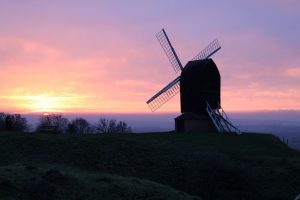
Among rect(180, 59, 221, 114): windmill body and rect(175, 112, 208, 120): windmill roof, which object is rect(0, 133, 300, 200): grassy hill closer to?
rect(175, 112, 208, 120): windmill roof

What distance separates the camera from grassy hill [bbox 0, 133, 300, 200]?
24625 mm

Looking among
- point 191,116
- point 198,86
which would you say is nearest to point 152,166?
point 191,116

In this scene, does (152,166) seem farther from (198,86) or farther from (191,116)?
(198,86)

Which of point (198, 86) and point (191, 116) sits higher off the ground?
point (198, 86)

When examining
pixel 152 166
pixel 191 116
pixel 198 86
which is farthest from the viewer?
pixel 191 116

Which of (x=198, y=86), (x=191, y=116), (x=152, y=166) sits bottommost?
(x=152, y=166)

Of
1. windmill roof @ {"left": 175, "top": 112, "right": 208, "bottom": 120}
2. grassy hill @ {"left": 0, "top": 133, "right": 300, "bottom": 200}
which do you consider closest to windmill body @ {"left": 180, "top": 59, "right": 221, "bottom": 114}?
windmill roof @ {"left": 175, "top": 112, "right": 208, "bottom": 120}

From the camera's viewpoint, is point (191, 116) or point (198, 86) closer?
point (198, 86)

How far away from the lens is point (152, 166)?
108ft

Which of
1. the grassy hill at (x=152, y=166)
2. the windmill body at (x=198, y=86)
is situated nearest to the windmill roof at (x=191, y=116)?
the windmill body at (x=198, y=86)

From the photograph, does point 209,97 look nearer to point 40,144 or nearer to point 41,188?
point 40,144


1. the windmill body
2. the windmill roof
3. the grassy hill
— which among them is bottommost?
the grassy hill

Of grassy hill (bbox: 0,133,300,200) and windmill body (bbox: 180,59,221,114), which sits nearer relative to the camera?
grassy hill (bbox: 0,133,300,200)

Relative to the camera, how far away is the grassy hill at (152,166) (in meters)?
24.6
